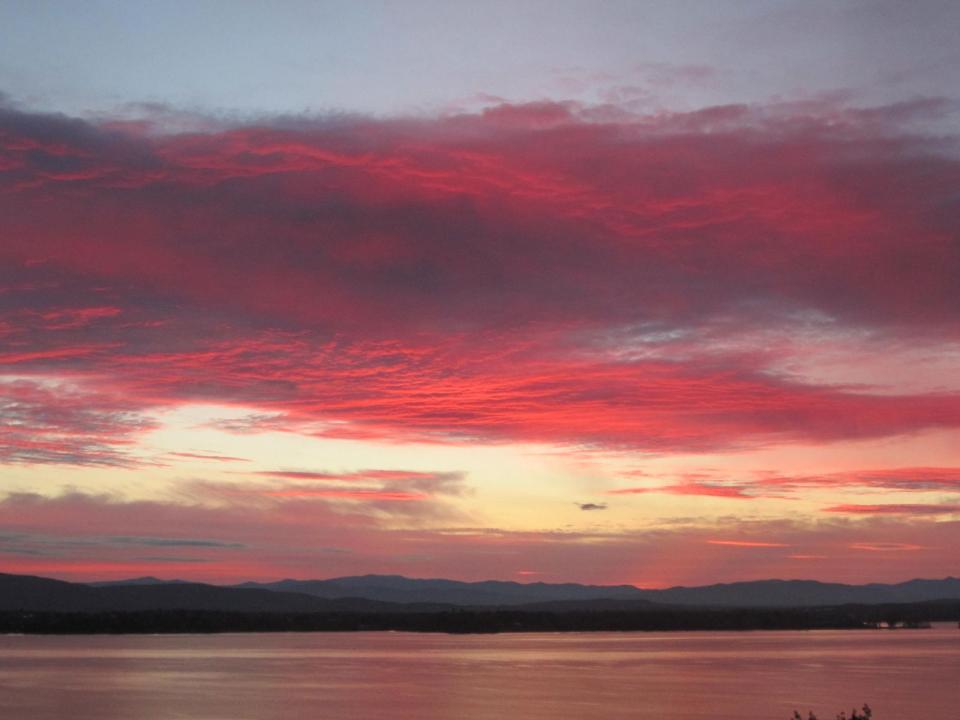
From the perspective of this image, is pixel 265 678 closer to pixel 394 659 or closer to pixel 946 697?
pixel 394 659

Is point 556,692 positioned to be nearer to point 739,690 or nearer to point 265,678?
point 739,690

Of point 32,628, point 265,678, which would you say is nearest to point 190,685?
point 265,678

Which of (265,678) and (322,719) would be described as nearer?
(322,719)

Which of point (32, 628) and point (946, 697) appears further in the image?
point (32, 628)

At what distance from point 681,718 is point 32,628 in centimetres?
16556

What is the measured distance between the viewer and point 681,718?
46.7 metres

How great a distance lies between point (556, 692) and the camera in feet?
193

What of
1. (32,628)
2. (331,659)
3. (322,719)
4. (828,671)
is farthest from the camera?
(32,628)

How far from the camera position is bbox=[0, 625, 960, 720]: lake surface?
48.8 metres

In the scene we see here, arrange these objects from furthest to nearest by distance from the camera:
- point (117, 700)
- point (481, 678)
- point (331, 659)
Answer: point (331, 659) → point (481, 678) → point (117, 700)

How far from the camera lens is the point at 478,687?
6316 centimetres

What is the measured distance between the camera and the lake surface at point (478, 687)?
160ft

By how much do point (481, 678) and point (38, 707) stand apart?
91.9ft

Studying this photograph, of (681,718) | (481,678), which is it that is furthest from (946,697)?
(481,678)
